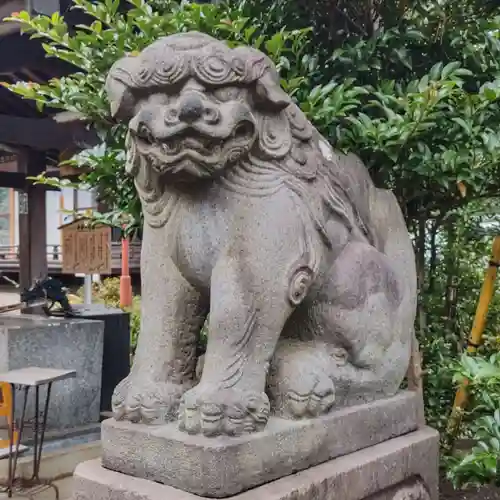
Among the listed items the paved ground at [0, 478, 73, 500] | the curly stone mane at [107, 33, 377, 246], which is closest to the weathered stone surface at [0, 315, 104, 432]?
the paved ground at [0, 478, 73, 500]

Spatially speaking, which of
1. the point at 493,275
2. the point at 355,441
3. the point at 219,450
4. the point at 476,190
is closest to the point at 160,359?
the point at 219,450

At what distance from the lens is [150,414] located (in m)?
1.46

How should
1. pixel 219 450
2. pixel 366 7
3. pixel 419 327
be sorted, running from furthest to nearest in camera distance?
pixel 419 327 < pixel 366 7 < pixel 219 450

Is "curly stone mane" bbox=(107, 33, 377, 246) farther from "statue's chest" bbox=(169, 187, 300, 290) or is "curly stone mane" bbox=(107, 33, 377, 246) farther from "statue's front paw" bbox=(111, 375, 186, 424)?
"statue's front paw" bbox=(111, 375, 186, 424)

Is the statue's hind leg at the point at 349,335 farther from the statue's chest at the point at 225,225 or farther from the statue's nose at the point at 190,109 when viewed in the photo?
the statue's nose at the point at 190,109

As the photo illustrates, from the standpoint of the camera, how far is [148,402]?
57.5 inches

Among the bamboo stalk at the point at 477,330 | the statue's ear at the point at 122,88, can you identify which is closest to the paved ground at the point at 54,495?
the bamboo stalk at the point at 477,330

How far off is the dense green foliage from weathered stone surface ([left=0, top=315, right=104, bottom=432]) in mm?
1765

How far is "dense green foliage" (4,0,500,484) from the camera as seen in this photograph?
5.94 ft

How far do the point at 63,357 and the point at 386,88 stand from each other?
9.23 feet

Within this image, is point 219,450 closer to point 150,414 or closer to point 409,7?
point 150,414

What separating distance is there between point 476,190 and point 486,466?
2.70 feet

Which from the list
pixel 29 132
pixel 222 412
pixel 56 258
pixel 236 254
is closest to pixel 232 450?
pixel 222 412

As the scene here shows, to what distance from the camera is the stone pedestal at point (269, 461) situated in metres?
1.32
